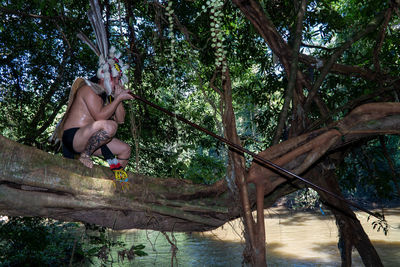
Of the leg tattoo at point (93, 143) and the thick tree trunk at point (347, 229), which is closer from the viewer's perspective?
the leg tattoo at point (93, 143)

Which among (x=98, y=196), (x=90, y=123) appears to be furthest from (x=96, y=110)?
(x=98, y=196)

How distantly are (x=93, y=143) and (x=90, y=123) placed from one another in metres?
0.21

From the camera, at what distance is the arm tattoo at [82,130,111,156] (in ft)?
8.25

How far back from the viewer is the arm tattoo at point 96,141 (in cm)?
252

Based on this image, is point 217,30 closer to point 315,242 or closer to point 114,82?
point 114,82

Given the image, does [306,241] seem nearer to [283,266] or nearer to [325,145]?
[283,266]

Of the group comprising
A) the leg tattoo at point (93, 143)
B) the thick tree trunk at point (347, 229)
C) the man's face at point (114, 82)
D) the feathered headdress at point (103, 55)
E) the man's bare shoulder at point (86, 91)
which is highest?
the feathered headdress at point (103, 55)

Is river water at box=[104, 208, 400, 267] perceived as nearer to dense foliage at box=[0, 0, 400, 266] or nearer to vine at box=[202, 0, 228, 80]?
dense foliage at box=[0, 0, 400, 266]

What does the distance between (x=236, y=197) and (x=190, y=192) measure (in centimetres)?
38

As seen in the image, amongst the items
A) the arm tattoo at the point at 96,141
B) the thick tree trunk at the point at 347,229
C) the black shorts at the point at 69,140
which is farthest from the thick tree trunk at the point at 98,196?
the thick tree trunk at the point at 347,229

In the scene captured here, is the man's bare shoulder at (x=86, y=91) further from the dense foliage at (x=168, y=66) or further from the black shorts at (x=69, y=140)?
the dense foliage at (x=168, y=66)

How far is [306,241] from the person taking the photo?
1028 cm

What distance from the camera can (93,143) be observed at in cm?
253

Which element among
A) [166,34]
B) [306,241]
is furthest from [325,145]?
[306,241]
